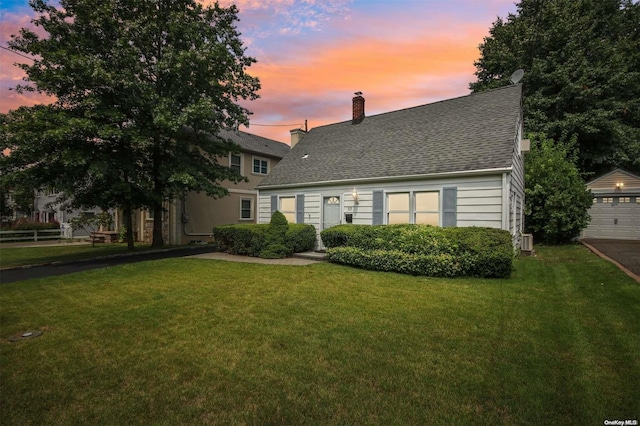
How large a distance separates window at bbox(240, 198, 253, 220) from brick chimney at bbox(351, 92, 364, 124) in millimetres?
9612

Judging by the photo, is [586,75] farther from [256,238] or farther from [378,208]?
[256,238]

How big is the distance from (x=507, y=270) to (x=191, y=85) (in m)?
13.3

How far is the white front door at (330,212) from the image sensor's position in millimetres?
12766

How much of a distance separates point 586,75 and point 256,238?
77.1ft

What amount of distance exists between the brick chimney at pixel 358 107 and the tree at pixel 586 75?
12.7m

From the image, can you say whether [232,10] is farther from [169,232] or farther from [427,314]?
[427,314]

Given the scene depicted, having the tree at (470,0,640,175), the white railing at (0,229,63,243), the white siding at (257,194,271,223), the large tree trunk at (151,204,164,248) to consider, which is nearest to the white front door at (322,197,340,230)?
the white siding at (257,194,271,223)

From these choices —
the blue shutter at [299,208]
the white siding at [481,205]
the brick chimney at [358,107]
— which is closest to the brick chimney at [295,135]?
the brick chimney at [358,107]

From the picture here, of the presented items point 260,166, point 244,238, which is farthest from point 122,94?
point 260,166

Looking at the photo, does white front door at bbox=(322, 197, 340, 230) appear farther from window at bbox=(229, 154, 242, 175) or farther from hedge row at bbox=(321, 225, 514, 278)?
window at bbox=(229, 154, 242, 175)

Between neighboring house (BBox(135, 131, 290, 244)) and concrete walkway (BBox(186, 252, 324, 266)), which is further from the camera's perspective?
neighboring house (BBox(135, 131, 290, 244))

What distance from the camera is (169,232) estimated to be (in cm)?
1777

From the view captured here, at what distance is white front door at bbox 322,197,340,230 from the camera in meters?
12.8

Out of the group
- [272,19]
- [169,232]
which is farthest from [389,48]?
[169,232]
